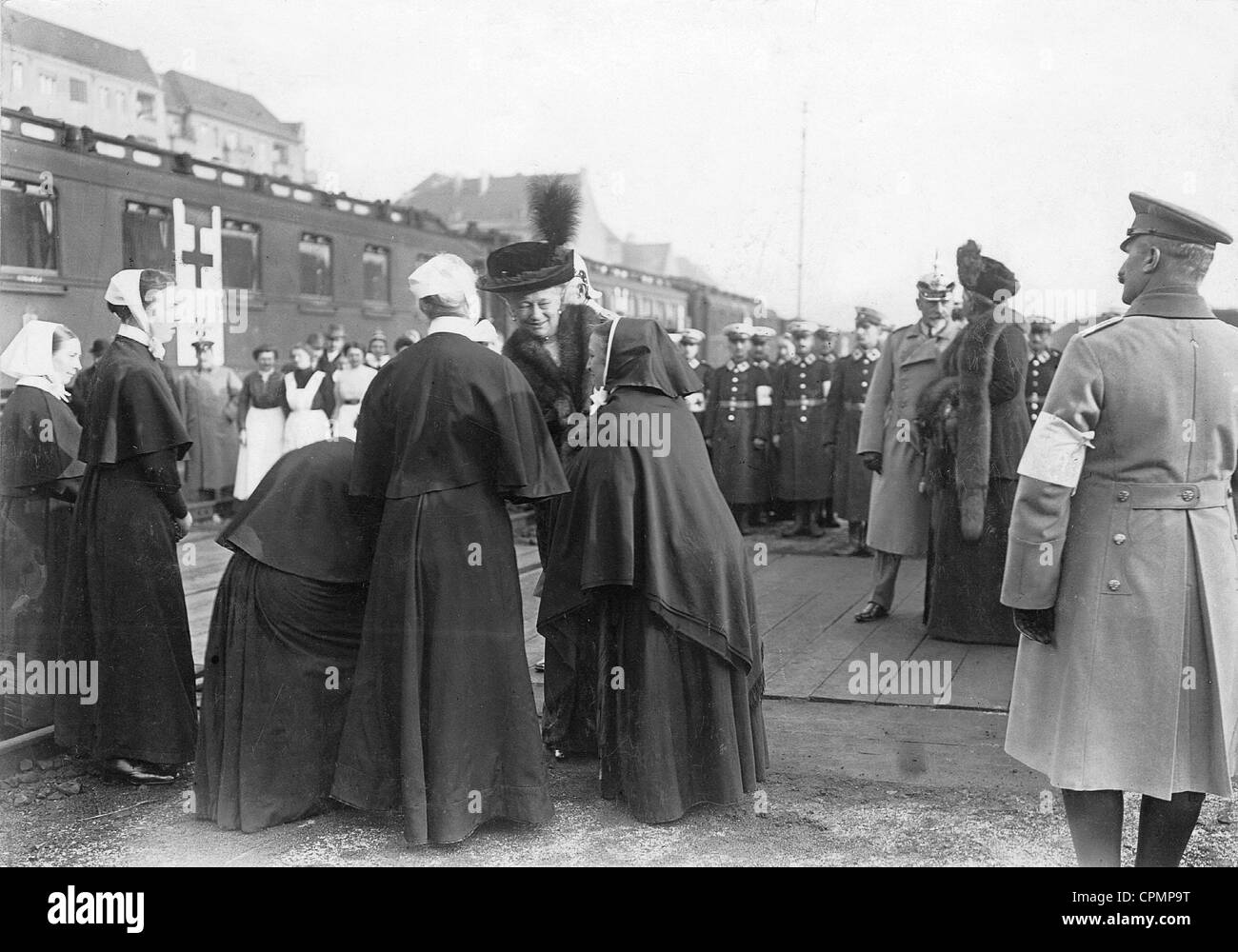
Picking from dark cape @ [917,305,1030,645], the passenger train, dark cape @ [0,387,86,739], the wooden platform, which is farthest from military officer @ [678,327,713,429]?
dark cape @ [0,387,86,739]

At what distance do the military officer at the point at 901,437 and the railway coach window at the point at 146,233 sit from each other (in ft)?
23.2

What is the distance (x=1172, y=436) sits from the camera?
3.16m

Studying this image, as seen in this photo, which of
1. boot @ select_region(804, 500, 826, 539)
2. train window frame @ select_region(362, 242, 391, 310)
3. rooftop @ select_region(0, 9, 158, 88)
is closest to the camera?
rooftop @ select_region(0, 9, 158, 88)

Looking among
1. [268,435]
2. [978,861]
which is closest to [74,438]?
[978,861]

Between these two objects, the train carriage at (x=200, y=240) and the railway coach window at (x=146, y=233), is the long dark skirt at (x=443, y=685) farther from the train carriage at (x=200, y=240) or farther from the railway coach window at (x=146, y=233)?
the railway coach window at (x=146, y=233)

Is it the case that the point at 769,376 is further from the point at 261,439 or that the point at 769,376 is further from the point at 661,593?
the point at 661,593

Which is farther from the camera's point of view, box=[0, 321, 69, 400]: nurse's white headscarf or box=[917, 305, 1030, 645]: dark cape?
box=[917, 305, 1030, 645]: dark cape

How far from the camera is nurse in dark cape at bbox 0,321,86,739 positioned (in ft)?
15.8

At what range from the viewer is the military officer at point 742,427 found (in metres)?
11.2

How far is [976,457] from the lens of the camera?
6.13 metres

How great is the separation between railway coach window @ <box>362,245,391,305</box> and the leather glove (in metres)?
11.5

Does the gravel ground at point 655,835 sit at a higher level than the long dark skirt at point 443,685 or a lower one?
lower

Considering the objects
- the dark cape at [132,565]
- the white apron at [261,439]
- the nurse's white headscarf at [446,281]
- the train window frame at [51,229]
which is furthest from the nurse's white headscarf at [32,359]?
the white apron at [261,439]

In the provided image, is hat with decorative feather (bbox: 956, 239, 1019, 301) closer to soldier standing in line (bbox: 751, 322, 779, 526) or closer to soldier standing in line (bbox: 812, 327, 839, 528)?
soldier standing in line (bbox: 812, 327, 839, 528)
